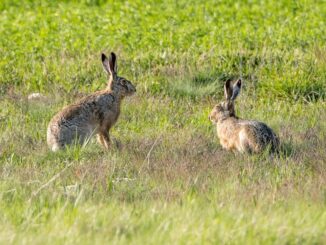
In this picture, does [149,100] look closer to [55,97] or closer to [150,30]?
[55,97]

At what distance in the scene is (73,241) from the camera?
5.77m

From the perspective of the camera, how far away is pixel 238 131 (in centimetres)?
925

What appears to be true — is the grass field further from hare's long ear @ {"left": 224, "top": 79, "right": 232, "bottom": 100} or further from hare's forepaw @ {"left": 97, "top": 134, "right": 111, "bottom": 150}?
hare's long ear @ {"left": 224, "top": 79, "right": 232, "bottom": 100}

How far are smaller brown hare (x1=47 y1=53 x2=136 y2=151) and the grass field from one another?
0.22m

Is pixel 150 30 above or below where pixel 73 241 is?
below

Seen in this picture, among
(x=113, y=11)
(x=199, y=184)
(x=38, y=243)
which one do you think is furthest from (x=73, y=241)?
(x=113, y=11)

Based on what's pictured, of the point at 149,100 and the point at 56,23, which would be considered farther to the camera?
the point at 56,23

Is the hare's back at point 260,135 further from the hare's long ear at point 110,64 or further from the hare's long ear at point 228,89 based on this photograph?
the hare's long ear at point 110,64

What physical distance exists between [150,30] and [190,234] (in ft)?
30.2

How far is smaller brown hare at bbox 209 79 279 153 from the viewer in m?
8.93

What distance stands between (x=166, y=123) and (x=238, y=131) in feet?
4.11

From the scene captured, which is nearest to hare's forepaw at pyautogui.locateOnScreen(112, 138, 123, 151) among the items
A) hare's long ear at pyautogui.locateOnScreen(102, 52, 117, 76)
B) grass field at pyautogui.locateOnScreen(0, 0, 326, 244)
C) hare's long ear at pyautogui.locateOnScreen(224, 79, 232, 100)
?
grass field at pyautogui.locateOnScreen(0, 0, 326, 244)

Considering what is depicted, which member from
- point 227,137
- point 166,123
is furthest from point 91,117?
point 227,137

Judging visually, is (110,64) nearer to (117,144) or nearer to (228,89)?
(117,144)
